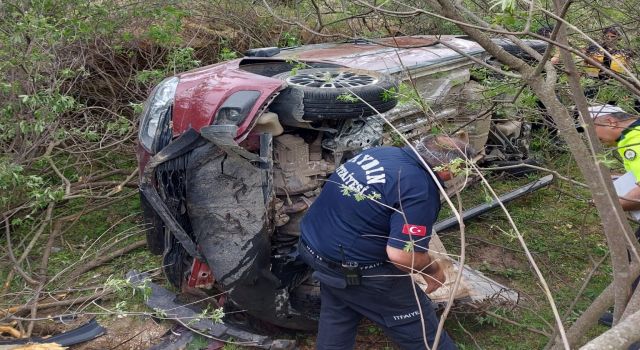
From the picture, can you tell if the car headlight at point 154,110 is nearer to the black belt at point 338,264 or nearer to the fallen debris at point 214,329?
the fallen debris at point 214,329

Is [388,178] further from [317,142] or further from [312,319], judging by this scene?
[312,319]

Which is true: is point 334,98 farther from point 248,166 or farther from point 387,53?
point 387,53

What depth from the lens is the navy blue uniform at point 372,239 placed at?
9.49ft

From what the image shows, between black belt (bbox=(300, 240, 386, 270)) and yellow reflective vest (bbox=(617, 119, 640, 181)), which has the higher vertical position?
yellow reflective vest (bbox=(617, 119, 640, 181))

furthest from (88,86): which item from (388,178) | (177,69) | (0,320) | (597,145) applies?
(597,145)

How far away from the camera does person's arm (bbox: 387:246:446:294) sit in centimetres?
286

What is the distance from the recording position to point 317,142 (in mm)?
3795

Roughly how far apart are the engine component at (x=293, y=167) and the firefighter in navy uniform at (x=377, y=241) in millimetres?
377

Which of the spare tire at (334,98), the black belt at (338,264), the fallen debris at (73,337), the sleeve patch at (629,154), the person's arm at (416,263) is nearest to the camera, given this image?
the sleeve patch at (629,154)

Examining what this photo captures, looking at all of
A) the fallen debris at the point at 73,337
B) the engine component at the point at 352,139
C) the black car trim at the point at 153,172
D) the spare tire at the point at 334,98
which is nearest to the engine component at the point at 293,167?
the engine component at the point at 352,139

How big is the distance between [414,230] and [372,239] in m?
0.27

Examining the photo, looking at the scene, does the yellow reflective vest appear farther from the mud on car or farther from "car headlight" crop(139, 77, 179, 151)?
"car headlight" crop(139, 77, 179, 151)

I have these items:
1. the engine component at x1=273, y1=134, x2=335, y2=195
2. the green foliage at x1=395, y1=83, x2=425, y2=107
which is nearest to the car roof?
the engine component at x1=273, y1=134, x2=335, y2=195

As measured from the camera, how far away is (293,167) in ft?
12.1
